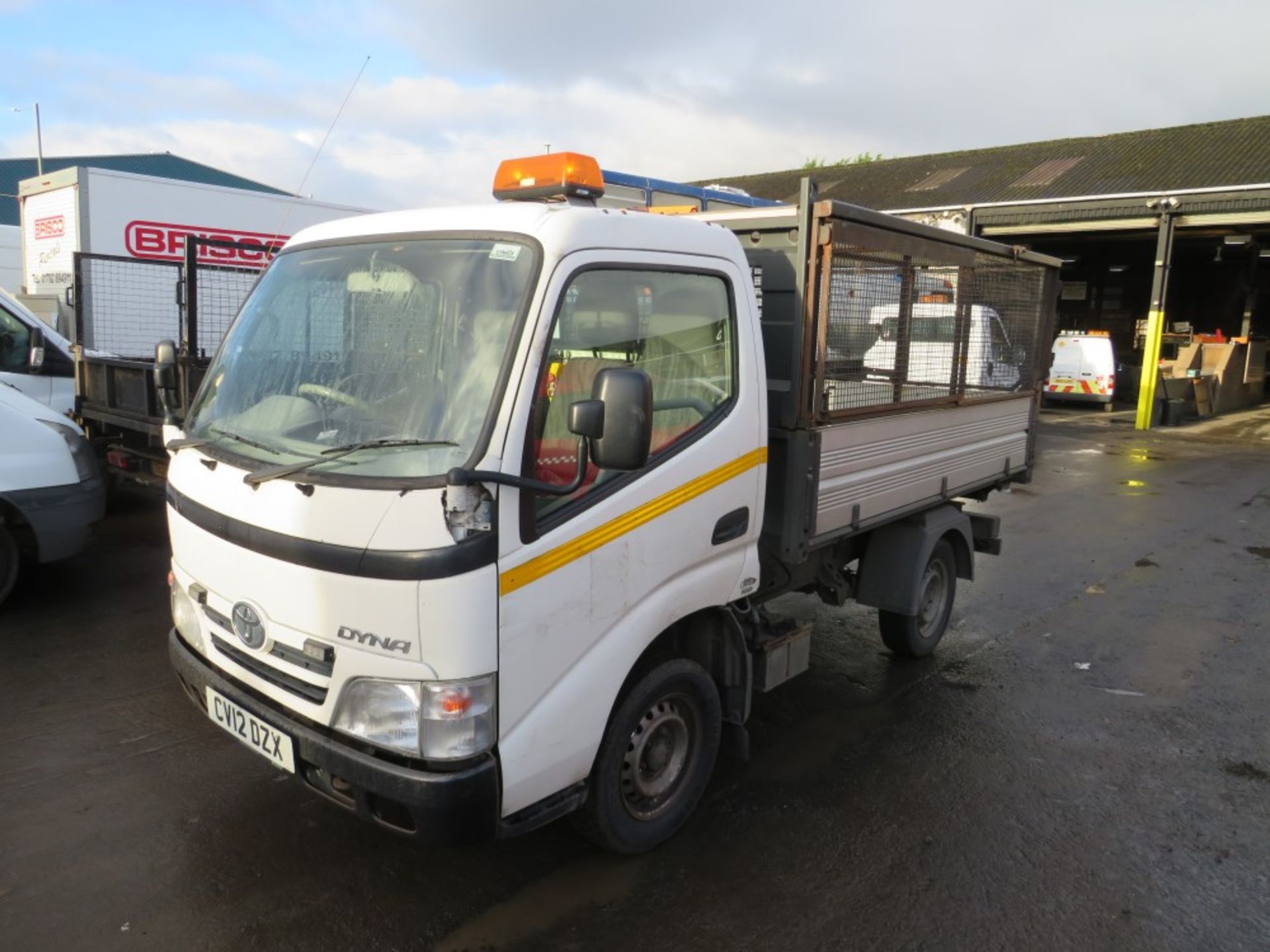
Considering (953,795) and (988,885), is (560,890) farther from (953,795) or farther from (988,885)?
(953,795)

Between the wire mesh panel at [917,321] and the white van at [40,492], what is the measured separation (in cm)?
472

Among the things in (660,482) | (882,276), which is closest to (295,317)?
(660,482)

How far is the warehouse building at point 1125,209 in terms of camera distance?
1817 cm

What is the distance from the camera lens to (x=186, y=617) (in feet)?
10.7

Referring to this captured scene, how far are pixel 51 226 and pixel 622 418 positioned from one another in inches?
410

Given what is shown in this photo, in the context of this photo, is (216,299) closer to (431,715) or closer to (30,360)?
(30,360)

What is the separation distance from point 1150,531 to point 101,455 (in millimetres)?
9984

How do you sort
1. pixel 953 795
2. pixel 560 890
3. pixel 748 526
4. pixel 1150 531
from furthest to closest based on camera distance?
pixel 1150 531 < pixel 953 795 < pixel 748 526 < pixel 560 890

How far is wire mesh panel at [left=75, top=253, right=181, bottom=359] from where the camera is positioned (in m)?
7.74

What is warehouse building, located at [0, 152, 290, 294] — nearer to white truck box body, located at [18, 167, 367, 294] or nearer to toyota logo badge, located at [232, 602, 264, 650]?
white truck box body, located at [18, 167, 367, 294]

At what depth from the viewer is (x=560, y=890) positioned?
10.2 ft

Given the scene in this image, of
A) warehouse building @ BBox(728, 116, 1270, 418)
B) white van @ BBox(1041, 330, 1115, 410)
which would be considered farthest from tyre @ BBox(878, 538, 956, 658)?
white van @ BBox(1041, 330, 1115, 410)

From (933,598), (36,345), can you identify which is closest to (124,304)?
(36,345)

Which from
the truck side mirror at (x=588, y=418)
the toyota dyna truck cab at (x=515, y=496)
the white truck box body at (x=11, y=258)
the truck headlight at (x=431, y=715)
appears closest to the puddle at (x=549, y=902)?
the toyota dyna truck cab at (x=515, y=496)
